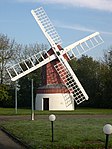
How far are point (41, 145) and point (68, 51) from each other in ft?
126

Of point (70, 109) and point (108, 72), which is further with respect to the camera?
point (108, 72)

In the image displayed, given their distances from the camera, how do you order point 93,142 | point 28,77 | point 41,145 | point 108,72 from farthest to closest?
point 28,77, point 108,72, point 93,142, point 41,145

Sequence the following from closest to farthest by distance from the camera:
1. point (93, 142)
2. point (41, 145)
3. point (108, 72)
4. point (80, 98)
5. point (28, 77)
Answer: point (41, 145) → point (93, 142) → point (80, 98) → point (108, 72) → point (28, 77)

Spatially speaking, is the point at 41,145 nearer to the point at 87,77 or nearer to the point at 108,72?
the point at 108,72

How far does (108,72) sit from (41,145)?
58920mm

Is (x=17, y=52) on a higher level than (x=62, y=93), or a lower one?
higher

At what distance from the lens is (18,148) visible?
15.3 meters

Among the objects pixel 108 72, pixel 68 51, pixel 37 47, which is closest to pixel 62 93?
pixel 68 51

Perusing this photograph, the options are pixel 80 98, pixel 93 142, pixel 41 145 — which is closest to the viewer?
pixel 41 145

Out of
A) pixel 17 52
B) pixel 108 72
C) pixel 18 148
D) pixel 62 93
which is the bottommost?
pixel 18 148

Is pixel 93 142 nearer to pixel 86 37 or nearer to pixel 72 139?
pixel 72 139

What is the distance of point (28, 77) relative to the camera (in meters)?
77.9

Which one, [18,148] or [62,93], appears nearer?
[18,148]

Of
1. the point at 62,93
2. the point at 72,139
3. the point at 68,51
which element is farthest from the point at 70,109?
the point at 72,139
